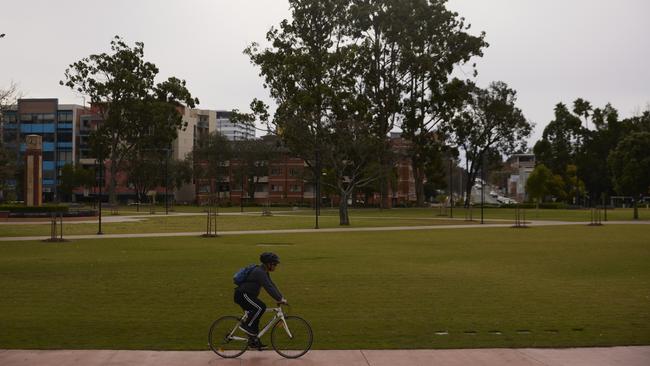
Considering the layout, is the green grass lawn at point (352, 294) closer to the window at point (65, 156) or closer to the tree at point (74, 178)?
the tree at point (74, 178)

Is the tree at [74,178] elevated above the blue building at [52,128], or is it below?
below

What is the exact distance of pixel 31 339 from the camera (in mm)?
10102

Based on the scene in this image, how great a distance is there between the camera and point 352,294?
49.1ft

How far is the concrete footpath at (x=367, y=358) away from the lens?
864 centimetres

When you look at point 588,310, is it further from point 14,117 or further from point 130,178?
point 14,117

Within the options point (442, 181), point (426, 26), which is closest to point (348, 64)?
point (426, 26)

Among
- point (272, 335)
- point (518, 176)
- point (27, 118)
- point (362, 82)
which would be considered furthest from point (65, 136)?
point (272, 335)

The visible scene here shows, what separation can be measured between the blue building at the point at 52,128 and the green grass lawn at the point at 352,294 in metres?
104

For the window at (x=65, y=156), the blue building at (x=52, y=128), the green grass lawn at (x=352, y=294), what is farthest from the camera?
the window at (x=65, y=156)

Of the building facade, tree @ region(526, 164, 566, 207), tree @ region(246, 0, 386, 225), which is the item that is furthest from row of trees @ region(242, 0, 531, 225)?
the building facade

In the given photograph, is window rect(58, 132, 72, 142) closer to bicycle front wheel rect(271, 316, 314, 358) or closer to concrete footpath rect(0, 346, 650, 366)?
concrete footpath rect(0, 346, 650, 366)

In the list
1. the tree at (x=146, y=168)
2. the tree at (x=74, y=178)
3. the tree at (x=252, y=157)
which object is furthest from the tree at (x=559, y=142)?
the tree at (x=74, y=178)

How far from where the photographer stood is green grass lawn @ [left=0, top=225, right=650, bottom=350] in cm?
1045

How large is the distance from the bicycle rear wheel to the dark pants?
0.20 m
